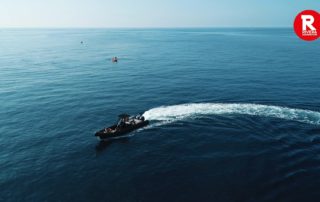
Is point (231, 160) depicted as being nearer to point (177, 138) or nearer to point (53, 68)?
point (177, 138)

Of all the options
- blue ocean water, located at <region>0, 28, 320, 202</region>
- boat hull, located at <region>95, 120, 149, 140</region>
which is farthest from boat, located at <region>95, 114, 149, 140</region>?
blue ocean water, located at <region>0, 28, 320, 202</region>

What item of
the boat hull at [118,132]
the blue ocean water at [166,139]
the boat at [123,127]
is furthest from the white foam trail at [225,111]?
the boat hull at [118,132]

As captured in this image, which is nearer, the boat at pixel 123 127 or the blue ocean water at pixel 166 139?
the blue ocean water at pixel 166 139

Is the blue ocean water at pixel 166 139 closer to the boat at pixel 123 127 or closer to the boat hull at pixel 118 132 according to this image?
the boat hull at pixel 118 132

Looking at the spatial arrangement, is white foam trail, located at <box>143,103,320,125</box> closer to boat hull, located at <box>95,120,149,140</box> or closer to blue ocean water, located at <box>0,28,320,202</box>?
blue ocean water, located at <box>0,28,320,202</box>

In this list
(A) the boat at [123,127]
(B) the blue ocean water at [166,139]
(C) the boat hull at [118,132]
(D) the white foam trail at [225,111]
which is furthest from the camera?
(D) the white foam trail at [225,111]

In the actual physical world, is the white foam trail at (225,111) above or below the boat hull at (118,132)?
above

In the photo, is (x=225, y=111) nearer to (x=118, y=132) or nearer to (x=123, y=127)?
(x=123, y=127)

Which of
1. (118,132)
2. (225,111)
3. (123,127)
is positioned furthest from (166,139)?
(225,111)

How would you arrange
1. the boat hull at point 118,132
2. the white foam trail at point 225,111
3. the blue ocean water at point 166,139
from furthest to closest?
the white foam trail at point 225,111 < the boat hull at point 118,132 < the blue ocean water at point 166,139
